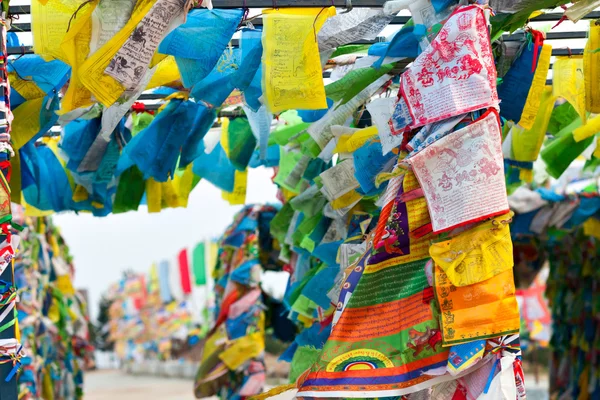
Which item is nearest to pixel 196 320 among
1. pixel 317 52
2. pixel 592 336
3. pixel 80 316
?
pixel 80 316

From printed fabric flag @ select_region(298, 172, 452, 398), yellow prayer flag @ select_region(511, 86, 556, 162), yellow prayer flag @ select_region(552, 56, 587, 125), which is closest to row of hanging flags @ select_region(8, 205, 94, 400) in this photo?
printed fabric flag @ select_region(298, 172, 452, 398)

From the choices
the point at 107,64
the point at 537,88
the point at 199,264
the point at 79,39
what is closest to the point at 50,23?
the point at 79,39

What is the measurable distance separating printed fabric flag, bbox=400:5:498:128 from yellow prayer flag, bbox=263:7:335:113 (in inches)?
26.3

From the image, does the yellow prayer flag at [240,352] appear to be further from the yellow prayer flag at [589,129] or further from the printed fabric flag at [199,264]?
the printed fabric flag at [199,264]

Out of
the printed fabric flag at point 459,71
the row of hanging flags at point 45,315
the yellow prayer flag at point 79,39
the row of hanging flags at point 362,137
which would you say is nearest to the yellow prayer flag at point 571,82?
the row of hanging flags at point 362,137

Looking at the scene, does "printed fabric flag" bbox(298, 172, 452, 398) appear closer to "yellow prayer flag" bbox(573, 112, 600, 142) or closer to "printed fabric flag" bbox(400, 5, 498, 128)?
"printed fabric flag" bbox(400, 5, 498, 128)

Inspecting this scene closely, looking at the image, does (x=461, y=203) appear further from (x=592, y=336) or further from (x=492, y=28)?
(x=592, y=336)

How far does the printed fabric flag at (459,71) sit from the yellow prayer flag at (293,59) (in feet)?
2.19

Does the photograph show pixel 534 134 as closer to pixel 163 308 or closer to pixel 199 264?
pixel 199 264

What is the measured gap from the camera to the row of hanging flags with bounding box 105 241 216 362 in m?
18.9

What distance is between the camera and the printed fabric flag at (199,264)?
1831 cm

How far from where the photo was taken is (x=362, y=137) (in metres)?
4.63

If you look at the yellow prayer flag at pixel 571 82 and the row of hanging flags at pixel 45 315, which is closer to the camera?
the yellow prayer flag at pixel 571 82

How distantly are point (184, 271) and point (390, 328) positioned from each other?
57.1ft
